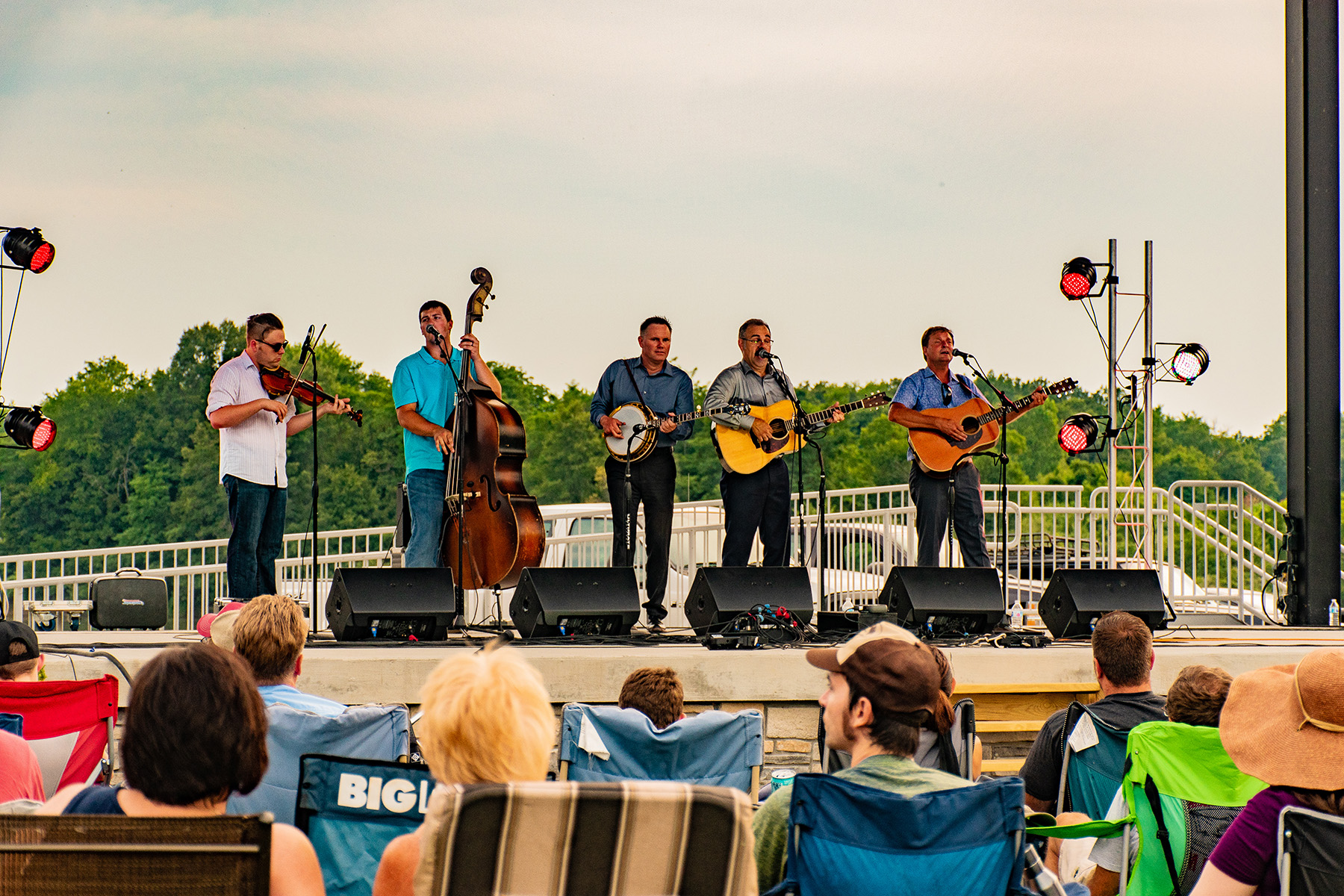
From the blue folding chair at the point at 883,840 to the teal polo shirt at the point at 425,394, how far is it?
448cm

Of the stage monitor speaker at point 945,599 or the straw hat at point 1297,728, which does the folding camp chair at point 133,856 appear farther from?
A: the stage monitor speaker at point 945,599

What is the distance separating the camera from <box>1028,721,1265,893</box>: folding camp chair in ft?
8.30

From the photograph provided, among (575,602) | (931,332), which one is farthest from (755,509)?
(931,332)

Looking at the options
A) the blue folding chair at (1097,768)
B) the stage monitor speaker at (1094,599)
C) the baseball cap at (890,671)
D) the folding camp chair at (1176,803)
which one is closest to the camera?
the baseball cap at (890,671)

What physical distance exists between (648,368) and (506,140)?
16.2 metres

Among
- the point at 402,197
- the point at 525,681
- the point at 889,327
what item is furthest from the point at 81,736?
the point at 889,327

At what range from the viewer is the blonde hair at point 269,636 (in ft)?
9.44

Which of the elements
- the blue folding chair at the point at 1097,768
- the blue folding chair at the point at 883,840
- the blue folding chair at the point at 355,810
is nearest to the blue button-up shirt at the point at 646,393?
the blue folding chair at the point at 1097,768

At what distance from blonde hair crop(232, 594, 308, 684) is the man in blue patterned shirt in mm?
4335

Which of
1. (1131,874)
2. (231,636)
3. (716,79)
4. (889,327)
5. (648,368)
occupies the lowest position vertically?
(1131,874)

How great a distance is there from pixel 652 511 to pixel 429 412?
126 cm

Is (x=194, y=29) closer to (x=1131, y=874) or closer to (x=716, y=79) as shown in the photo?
(x=716, y=79)

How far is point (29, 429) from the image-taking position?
7.89m

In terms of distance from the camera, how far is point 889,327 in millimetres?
24141
